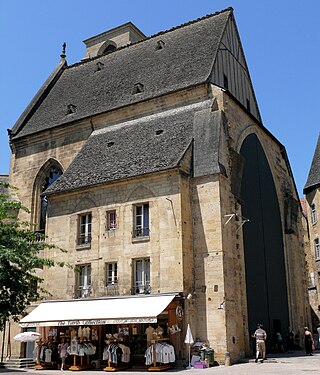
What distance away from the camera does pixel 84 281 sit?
19047mm

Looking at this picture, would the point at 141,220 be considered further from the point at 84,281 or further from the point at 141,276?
the point at 84,281

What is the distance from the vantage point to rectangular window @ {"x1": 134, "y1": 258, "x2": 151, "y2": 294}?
17500 millimetres

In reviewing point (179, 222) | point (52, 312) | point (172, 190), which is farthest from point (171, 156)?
point (52, 312)

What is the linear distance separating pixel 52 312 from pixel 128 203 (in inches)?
192

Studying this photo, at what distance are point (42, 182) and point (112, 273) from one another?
7.87m

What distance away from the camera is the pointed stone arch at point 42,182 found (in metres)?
23.7

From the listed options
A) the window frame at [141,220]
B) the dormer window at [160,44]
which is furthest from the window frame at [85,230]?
the dormer window at [160,44]

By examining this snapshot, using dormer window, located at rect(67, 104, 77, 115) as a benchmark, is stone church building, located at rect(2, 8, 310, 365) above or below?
below

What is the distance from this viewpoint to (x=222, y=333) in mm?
16172

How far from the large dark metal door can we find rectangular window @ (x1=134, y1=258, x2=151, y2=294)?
4.22 m

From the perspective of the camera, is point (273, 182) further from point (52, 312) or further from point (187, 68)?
point (52, 312)

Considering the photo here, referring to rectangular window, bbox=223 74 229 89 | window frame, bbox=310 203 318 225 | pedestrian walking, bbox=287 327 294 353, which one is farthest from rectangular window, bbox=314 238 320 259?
rectangular window, bbox=223 74 229 89

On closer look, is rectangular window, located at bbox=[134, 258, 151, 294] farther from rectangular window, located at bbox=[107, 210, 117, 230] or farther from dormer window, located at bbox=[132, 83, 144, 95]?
dormer window, located at bbox=[132, 83, 144, 95]

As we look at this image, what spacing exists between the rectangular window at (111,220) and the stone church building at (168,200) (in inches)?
1.6
